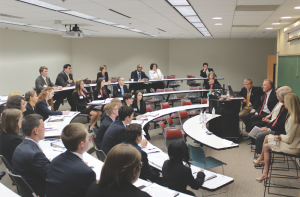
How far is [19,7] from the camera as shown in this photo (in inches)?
210

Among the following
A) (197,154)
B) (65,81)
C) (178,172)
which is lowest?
(197,154)

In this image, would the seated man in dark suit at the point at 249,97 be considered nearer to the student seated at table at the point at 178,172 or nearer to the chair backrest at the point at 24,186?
the student seated at table at the point at 178,172

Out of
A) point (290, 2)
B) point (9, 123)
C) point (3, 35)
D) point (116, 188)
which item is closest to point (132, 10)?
point (290, 2)

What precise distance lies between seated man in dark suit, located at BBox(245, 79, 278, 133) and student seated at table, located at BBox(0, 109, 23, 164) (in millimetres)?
4955

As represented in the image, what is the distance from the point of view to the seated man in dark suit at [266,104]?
5.78 m

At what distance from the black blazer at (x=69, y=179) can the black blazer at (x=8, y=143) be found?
133 cm

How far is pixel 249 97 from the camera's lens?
6641 mm

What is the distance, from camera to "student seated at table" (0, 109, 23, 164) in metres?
3.05

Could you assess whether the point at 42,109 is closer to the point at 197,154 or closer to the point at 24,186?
the point at 24,186

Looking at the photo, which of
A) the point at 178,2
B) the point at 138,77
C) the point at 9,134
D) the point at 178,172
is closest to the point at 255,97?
the point at 178,2

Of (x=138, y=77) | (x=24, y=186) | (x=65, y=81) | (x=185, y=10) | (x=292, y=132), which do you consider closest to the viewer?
(x=24, y=186)

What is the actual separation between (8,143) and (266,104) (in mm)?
5304

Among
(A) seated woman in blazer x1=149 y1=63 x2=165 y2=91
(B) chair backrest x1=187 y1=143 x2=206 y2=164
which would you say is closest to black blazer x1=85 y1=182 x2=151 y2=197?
(B) chair backrest x1=187 y1=143 x2=206 y2=164

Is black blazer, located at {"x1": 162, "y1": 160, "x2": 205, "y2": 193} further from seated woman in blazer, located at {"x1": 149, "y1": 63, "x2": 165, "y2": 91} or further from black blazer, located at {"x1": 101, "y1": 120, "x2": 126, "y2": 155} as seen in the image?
seated woman in blazer, located at {"x1": 149, "y1": 63, "x2": 165, "y2": 91}
